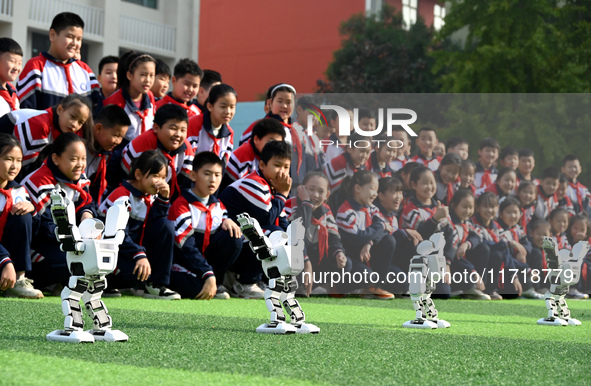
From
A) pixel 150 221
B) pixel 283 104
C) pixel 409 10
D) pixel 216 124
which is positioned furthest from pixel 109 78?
pixel 409 10

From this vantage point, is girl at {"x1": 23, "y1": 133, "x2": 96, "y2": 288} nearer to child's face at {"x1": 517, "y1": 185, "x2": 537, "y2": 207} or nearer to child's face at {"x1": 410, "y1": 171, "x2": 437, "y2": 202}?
child's face at {"x1": 410, "y1": 171, "x2": 437, "y2": 202}

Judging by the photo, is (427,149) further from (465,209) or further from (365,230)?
(365,230)

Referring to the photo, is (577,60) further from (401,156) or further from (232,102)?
(232,102)

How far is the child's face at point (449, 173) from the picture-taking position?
797cm

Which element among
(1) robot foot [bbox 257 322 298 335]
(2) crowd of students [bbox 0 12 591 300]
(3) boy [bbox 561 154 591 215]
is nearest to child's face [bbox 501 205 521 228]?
(2) crowd of students [bbox 0 12 591 300]

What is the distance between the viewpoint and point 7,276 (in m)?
4.75

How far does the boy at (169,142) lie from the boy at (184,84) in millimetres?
787

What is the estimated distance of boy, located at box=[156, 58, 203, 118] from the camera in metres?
6.89

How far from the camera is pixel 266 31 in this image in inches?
1041

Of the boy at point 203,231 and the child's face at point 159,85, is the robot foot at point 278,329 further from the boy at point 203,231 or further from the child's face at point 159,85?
the child's face at point 159,85

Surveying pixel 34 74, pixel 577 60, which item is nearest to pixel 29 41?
pixel 577 60

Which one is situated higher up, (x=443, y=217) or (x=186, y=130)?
(x=186, y=130)

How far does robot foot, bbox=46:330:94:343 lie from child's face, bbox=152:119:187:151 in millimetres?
3082

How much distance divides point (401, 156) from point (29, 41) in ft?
44.6
